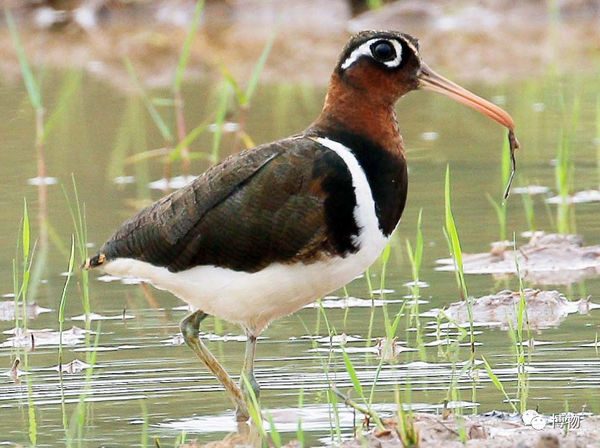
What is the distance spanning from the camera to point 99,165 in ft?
37.2

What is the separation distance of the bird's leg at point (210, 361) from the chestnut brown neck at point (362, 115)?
1.06m

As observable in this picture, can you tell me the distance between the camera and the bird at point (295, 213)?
214 inches

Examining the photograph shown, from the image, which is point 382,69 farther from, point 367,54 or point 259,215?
point 259,215

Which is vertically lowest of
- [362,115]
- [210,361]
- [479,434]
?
[479,434]

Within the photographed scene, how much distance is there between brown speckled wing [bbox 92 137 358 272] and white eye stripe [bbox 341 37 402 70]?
44 centimetres

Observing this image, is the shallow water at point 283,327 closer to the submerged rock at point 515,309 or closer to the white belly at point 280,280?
the submerged rock at point 515,309

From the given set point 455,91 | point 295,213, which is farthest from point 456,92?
point 295,213

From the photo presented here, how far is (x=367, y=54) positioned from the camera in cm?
582

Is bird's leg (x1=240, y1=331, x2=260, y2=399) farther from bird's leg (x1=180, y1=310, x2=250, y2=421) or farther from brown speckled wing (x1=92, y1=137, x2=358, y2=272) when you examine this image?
brown speckled wing (x1=92, y1=137, x2=358, y2=272)

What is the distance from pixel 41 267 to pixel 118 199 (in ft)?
5.60

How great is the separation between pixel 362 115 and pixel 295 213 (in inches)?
22.1

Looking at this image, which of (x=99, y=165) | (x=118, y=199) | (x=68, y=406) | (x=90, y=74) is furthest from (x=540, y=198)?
(x=90, y=74)

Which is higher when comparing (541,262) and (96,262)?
(96,262)

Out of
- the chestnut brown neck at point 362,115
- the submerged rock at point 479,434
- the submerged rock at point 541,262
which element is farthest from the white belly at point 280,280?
the submerged rock at point 541,262
